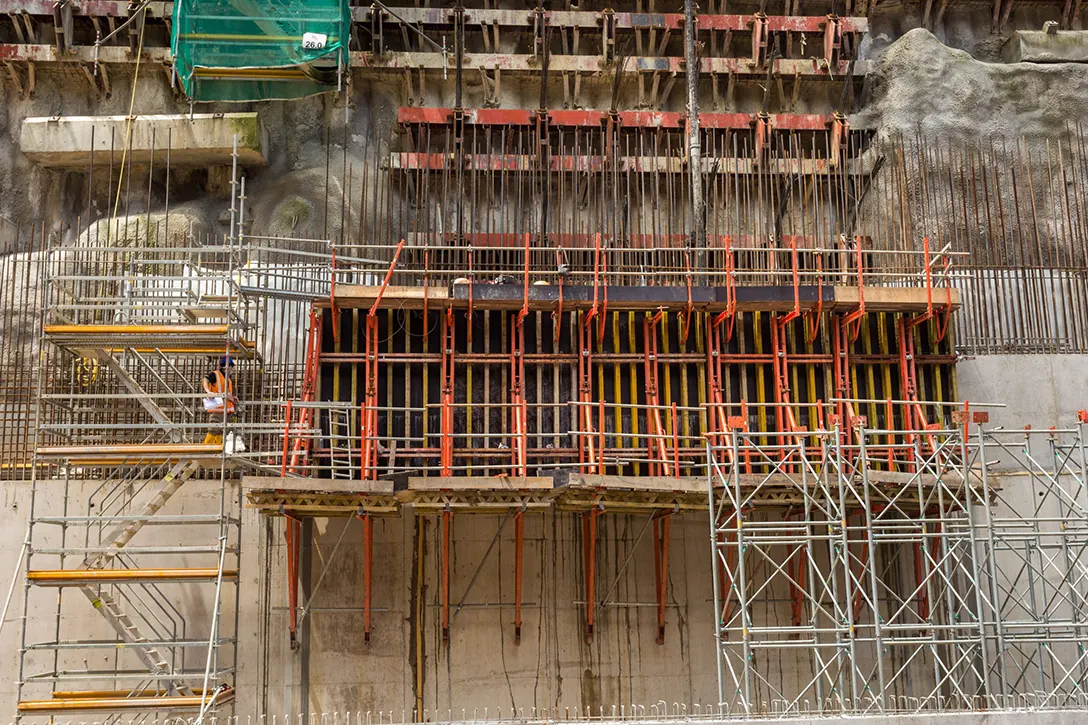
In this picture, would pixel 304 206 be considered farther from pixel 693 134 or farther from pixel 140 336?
pixel 693 134

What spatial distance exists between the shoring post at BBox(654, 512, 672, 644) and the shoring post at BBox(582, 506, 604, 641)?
101 centimetres

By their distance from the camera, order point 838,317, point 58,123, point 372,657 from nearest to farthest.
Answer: point 372,657
point 838,317
point 58,123

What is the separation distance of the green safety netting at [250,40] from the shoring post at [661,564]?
11194 mm

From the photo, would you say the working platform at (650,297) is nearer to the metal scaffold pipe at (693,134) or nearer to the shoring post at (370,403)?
the shoring post at (370,403)

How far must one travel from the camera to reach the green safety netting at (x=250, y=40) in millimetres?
22781

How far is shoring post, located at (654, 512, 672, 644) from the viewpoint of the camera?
18453 mm

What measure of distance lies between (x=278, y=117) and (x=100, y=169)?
12.3 ft

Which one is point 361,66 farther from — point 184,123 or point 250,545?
point 250,545

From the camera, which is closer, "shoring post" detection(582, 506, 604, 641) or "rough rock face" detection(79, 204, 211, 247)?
"shoring post" detection(582, 506, 604, 641)

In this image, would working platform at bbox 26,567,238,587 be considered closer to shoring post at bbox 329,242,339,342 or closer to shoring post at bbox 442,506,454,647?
shoring post at bbox 442,506,454,647

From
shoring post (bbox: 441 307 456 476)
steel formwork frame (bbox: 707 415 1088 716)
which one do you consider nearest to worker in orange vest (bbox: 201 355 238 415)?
shoring post (bbox: 441 307 456 476)

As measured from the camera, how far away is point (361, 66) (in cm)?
2419

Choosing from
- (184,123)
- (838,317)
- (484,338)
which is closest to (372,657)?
(484,338)

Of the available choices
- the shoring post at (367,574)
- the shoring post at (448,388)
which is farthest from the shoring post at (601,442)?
the shoring post at (367,574)
